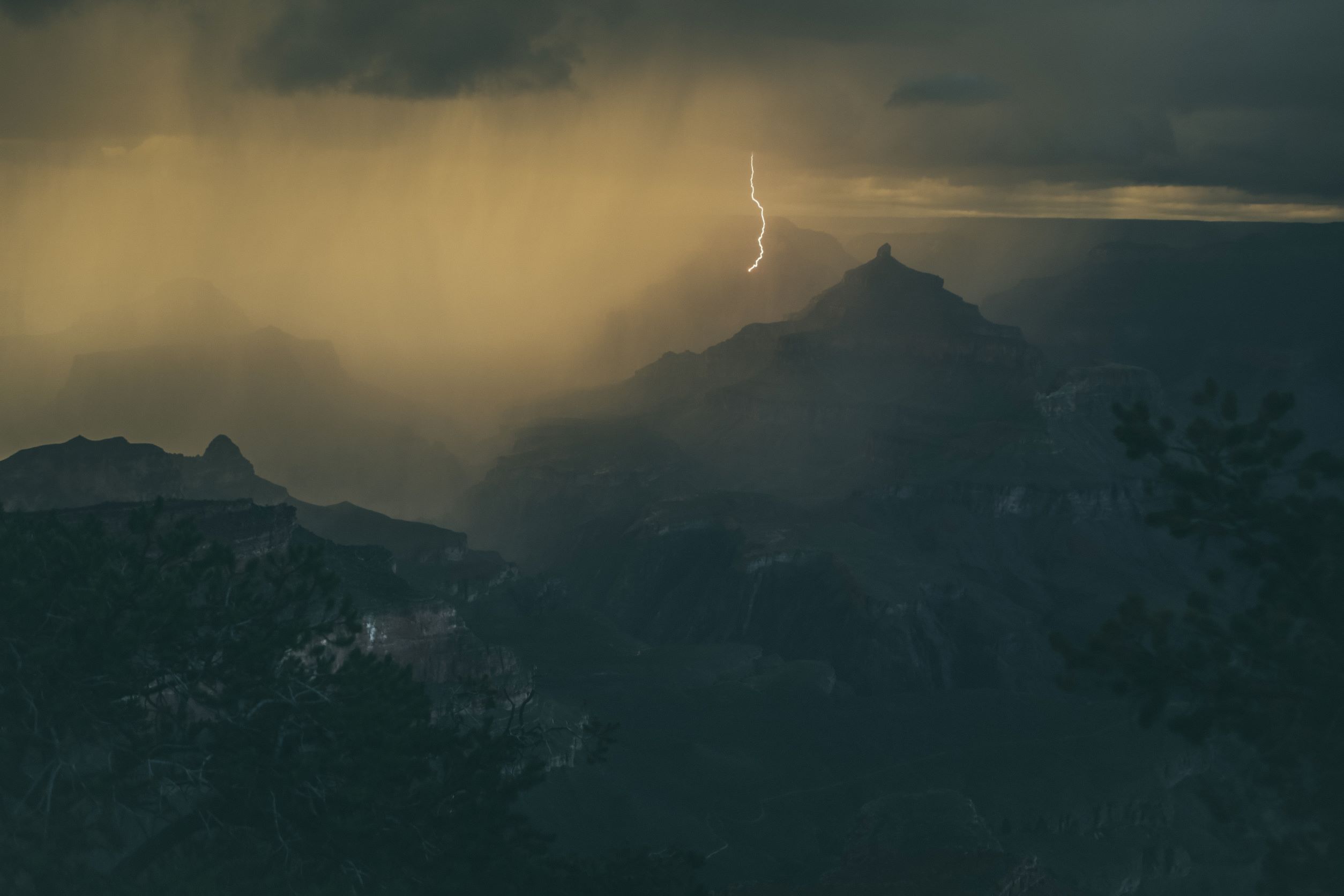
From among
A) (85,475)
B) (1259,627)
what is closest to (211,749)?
(1259,627)

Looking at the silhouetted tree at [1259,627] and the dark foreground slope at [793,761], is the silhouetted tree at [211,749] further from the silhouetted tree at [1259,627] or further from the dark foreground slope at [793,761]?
the dark foreground slope at [793,761]

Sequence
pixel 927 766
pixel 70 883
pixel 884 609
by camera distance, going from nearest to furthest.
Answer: pixel 70 883
pixel 927 766
pixel 884 609

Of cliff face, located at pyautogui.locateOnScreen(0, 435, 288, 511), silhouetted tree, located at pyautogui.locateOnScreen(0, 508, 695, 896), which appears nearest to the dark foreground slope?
cliff face, located at pyautogui.locateOnScreen(0, 435, 288, 511)

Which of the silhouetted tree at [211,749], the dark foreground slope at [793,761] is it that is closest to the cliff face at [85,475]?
the dark foreground slope at [793,761]

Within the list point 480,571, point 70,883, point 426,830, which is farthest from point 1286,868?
point 480,571

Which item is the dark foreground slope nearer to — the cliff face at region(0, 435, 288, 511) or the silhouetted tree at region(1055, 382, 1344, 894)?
the cliff face at region(0, 435, 288, 511)

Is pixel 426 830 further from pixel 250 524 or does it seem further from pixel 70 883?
pixel 250 524
